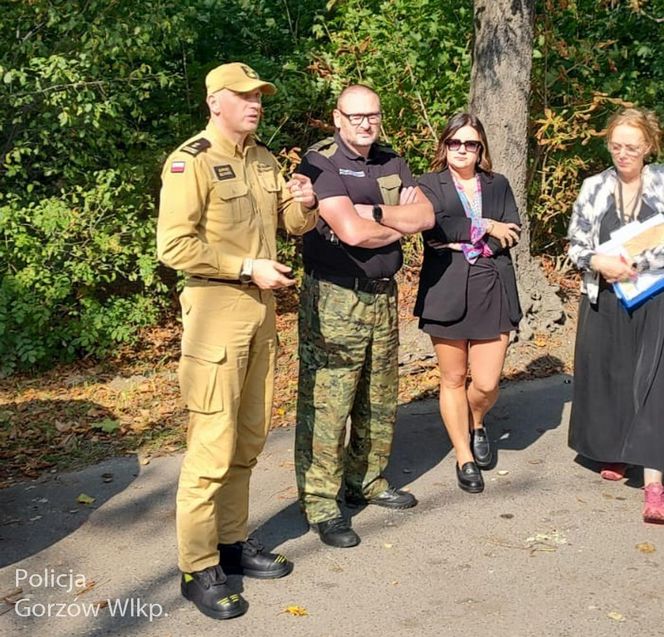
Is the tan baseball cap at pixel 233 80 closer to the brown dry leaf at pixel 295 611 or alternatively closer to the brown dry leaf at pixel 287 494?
the brown dry leaf at pixel 295 611

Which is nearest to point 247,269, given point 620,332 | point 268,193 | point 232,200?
point 232,200

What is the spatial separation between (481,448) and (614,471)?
0.76 m

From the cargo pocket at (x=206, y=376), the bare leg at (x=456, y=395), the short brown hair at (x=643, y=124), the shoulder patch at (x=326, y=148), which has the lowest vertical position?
the bare leg at (x=456, y=395)

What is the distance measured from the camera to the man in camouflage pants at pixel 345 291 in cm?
448

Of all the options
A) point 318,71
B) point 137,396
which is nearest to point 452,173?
point 137,396

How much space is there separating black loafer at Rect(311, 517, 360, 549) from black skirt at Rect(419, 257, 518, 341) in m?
1.23

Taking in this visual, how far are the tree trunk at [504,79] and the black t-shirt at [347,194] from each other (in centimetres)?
336

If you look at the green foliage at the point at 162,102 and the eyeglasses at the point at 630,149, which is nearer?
the eyeglasses at the point at 630,149

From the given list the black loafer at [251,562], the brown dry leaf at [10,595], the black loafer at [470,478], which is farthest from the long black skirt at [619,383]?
the brown dry leaf at [10,595]

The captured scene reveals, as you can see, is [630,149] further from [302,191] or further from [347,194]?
[302,191]

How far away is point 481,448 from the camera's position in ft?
18.4

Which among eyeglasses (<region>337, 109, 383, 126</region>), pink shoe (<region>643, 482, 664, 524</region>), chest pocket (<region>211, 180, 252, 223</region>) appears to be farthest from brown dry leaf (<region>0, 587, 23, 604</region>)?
pink shoe (<region>643, 482, 664, 524</region>)

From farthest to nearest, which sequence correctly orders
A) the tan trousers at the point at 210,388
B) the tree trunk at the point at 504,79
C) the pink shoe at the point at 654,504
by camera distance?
the tree trunk at the point at 504,79, the pink shoe at the point at 654,504, the tan trousers at the point at 210,388

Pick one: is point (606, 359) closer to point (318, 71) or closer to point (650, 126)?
point (650, 126)
